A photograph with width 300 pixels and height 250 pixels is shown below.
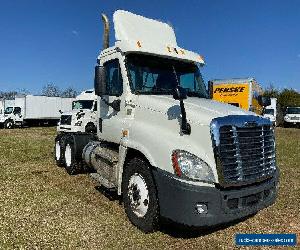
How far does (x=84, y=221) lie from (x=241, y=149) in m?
3.05

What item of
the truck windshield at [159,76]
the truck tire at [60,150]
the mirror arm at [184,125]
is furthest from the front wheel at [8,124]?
the mirror arm at [184,125]

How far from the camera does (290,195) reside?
812cm

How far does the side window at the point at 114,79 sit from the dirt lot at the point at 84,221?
89.6 inches

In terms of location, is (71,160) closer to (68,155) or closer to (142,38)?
(68,155)

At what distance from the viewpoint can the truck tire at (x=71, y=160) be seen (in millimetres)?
9672

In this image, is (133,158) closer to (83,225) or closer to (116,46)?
(83,225)

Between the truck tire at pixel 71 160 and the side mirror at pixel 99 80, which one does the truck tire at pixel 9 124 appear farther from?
the side mirror at pixel 99 80

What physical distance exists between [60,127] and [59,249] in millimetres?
16734

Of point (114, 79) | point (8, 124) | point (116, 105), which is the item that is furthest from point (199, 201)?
point (8, 124)

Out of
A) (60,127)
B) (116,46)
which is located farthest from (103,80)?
(60,127)

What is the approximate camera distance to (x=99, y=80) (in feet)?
20.5

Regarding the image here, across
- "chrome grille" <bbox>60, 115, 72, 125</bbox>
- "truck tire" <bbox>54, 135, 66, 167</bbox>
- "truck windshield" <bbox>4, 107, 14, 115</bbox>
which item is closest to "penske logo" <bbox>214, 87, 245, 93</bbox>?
"chrome grille" <bbox>60, 115, 72, 125</bbox>

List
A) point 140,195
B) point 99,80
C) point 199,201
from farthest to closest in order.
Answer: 1. point 99,80
2. point 140,195
3. point 199,201

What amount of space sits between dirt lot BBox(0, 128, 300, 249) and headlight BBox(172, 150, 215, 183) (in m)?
1.21
